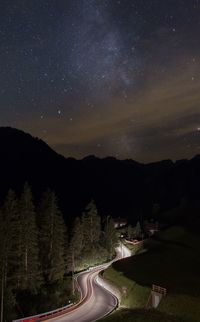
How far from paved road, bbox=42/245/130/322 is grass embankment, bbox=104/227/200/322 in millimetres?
2197

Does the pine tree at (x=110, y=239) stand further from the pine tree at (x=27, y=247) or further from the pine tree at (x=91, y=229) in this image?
the pine tree at (x=27, y=247)

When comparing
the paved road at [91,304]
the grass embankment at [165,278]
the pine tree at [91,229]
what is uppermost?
the pine tree at [91,229]

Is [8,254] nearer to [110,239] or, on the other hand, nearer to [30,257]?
[30,257]

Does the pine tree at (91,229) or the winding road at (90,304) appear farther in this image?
the pine tree at (91,229)

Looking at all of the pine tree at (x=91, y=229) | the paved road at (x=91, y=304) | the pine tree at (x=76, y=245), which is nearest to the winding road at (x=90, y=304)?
the paved road at (x=91, y=304)

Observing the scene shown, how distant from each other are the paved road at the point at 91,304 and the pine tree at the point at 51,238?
5494 mm

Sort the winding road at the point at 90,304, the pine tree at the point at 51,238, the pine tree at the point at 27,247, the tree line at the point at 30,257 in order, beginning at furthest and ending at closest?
the pine tree at the point at 51,238 → the pine tree at the point at 27,247 → the tree line at the point at 30,257 → the winding road at the point at 90,304

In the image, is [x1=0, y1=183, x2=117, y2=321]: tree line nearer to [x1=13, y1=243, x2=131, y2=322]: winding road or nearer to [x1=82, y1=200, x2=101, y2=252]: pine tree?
[x1=13, y1=243, x2=131, y2=322]: winding road

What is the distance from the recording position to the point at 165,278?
158ft

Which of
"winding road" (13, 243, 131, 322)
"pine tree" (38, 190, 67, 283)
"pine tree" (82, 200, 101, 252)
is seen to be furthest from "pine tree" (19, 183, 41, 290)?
"pine tree" (82, 200, 101, 252)

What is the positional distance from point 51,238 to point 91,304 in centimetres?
1956

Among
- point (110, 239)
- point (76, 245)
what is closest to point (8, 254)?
point (76, 245)

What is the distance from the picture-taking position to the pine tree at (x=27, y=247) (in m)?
54.1

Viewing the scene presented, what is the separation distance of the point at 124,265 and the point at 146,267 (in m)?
6.04
